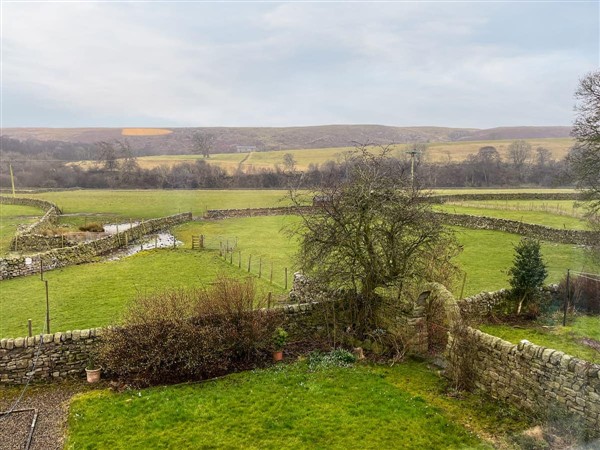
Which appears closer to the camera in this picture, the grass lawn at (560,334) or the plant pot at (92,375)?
the plant pot at (92,375)

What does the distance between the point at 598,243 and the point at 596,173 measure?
3.54 m

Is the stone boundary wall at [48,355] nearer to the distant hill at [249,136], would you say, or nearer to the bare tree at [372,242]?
the bare tree at [372,242]

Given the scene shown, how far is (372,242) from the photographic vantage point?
48.3 ft

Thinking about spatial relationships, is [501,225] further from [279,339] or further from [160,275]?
[279,339]

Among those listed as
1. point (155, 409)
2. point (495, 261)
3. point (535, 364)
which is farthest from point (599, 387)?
point (495, 261)

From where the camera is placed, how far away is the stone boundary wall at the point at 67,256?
2552cm

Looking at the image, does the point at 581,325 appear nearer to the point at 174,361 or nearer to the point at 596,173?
the point at 596,173

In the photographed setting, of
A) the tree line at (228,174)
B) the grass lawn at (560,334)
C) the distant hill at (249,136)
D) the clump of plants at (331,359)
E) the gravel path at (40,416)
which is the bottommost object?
the gravel path at (40,416)

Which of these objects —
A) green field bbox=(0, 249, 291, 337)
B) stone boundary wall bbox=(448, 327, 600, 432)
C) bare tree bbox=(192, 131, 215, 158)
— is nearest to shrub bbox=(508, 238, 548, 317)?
stone boundary wall bbox=(448, 327, 600, 432)

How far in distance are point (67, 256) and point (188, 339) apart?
20.9 m

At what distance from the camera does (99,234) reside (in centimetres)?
4003

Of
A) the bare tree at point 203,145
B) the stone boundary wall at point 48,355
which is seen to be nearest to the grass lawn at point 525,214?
the stone boundary wall at point 48,355

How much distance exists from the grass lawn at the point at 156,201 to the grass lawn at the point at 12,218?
4.28 metres

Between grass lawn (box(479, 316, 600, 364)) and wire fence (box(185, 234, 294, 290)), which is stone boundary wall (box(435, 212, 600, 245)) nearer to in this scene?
grass lawn (box(479, 316, 600, 364))
